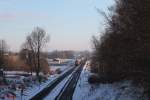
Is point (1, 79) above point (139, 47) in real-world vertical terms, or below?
below

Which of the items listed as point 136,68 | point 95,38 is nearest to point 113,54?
point 136,68

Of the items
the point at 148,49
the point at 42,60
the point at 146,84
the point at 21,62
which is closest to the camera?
the point at 148,49

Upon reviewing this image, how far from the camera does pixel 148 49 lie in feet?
76.7

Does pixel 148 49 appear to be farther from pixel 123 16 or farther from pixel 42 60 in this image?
pixel 42 60

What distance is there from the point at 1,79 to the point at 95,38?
32.3m

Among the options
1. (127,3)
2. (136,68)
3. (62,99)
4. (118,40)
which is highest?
(127,3)

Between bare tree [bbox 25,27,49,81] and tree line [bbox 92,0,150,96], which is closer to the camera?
tree line [bbox 92,0,150,96]

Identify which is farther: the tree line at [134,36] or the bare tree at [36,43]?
the bare tree at [36,43]

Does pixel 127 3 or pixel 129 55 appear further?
pixel 129 55

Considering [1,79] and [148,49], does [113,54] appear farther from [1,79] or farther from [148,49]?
[1,79]

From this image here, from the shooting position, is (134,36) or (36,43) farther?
(36,43)

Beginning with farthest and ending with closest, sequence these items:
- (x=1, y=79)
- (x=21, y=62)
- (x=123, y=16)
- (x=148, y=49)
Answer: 1. (x=21, y=62)
2. (x=1, y=79)
3. (x=123, y=16)
4. (x=148, y=49)

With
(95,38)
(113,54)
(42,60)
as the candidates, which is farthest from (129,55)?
(42,60)

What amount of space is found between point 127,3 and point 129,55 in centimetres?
379
